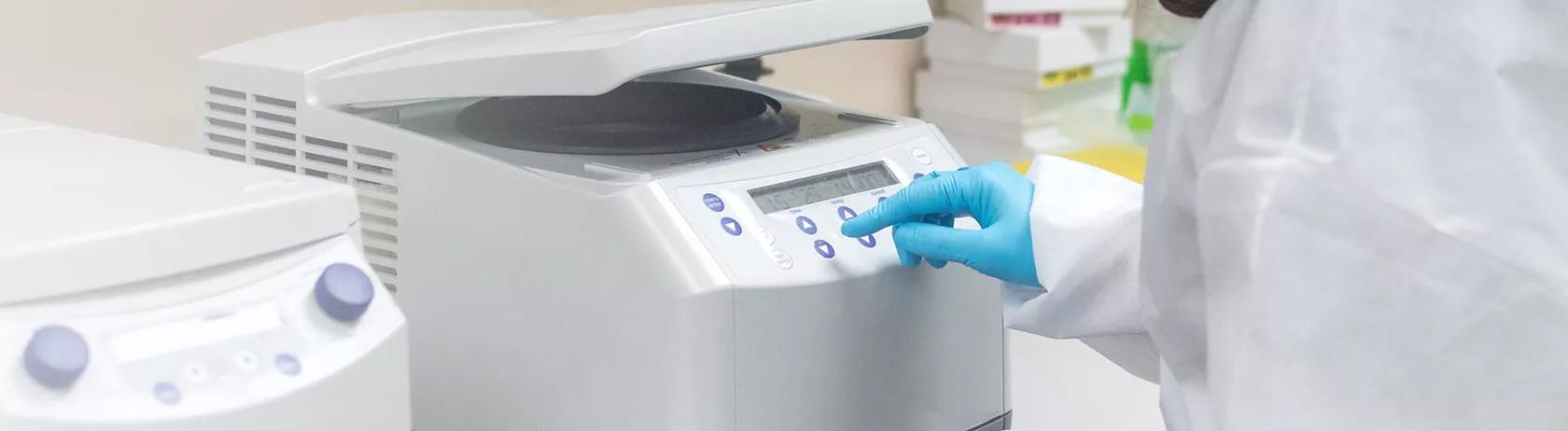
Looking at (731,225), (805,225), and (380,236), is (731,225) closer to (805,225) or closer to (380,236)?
(805,225)

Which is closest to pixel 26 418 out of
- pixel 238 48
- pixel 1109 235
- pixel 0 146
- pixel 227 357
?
pixel 227 357

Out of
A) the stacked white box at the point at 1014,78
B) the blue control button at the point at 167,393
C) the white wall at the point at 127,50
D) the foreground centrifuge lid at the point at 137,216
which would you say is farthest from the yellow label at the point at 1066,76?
the blue control button at the point at 167,393

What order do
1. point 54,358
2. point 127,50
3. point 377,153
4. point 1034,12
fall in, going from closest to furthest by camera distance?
point 54,358
point 377,153
point 127,50
point 1034,12

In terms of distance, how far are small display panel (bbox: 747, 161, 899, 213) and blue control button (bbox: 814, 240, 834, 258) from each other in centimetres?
3

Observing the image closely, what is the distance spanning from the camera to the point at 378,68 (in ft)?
2.89

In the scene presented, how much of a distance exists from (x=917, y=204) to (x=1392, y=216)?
31 cm

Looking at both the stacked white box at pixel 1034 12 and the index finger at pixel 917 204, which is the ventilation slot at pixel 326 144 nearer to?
the index finger at pixel 917 204

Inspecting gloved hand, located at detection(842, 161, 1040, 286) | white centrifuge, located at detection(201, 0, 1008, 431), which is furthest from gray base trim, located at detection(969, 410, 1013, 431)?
gloved hand, located at detection(842, 161, 1040, 286)

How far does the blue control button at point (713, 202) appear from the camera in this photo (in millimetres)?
812

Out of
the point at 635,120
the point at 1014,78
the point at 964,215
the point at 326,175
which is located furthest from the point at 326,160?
the point at 1014,78

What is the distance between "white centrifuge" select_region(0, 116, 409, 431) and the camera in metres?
0.58

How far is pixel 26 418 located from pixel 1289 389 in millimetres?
522

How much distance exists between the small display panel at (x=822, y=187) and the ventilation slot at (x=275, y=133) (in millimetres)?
318

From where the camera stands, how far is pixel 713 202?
0.82 meters
